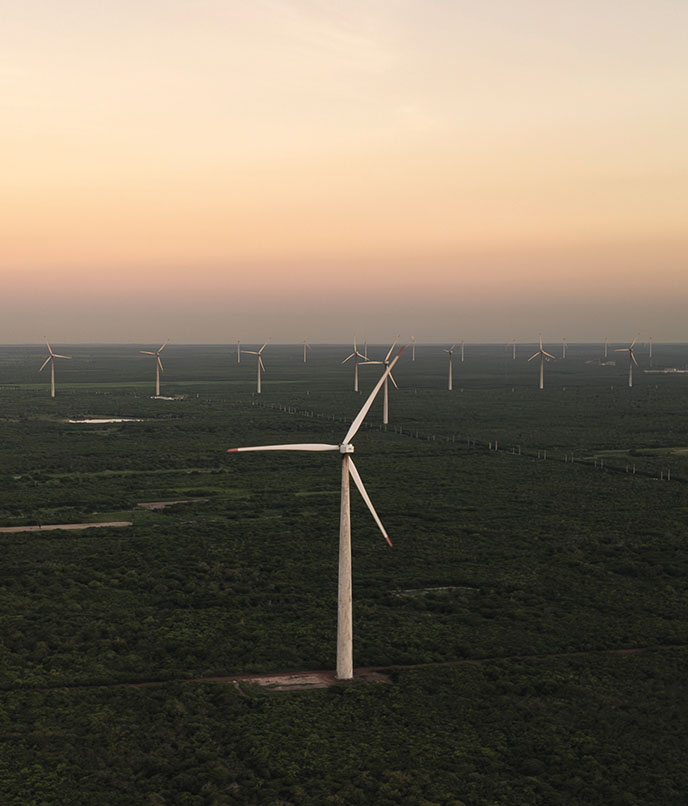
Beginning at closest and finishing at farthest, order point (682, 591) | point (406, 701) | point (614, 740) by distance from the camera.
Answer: point (614, 740)
point (406, 701)
point (682, 591)

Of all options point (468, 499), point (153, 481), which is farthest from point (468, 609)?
point (153, 481)

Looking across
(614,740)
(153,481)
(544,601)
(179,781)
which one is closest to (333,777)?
(179,781)

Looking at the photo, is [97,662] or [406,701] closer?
[406,701]

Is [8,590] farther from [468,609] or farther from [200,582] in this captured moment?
[468,609]

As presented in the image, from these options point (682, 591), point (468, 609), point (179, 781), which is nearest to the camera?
point (179, 781)

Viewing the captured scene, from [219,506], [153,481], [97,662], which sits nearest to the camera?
[97,662]

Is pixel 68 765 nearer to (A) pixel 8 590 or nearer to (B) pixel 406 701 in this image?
(B) pixel 406 701
